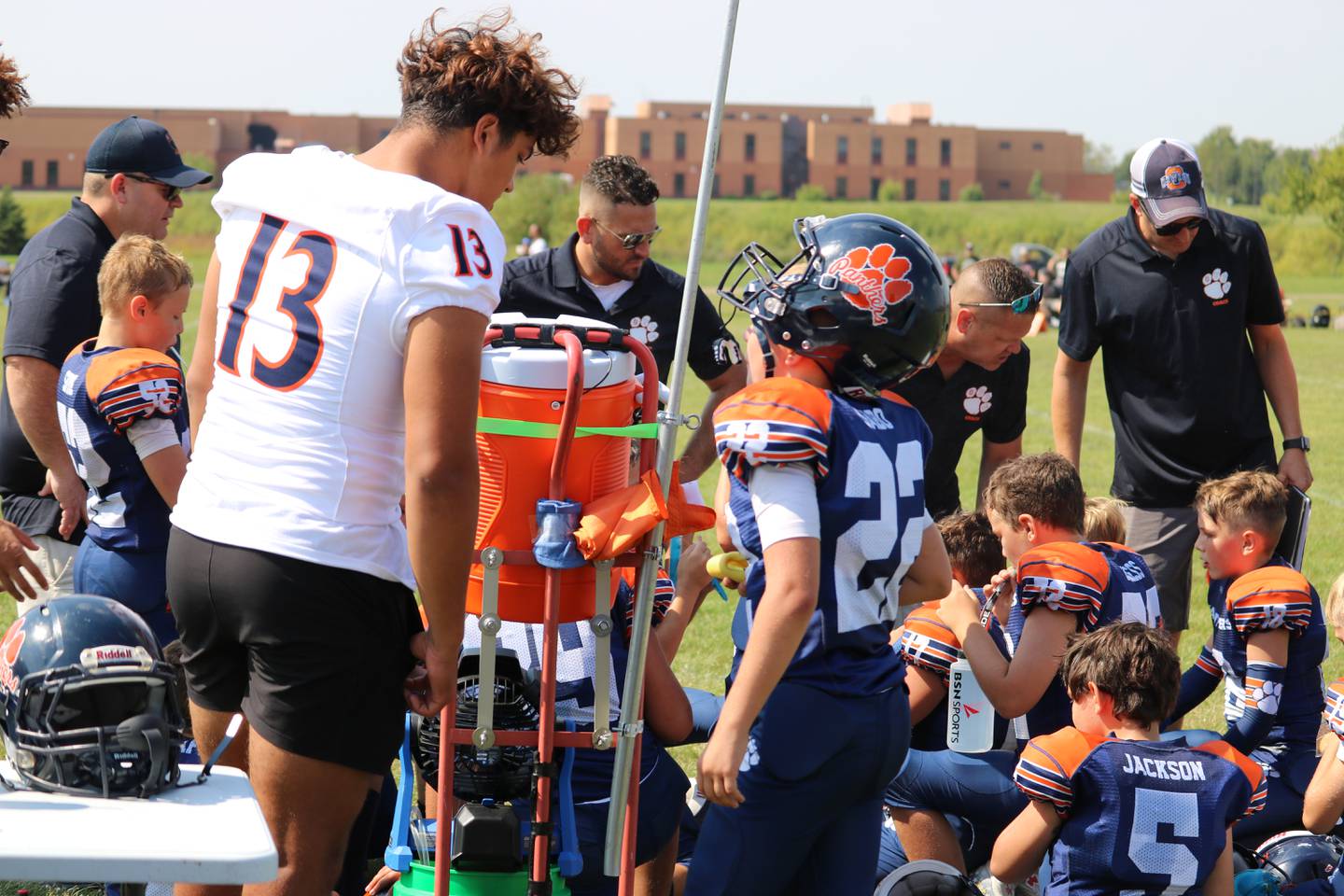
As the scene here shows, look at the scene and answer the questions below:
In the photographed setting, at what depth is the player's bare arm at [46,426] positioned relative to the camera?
4844mm

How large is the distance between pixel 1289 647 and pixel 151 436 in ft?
11.9

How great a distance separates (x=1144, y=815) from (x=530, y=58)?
2.30 meters

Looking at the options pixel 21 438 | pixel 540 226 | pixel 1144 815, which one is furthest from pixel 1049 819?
pixel 540 226

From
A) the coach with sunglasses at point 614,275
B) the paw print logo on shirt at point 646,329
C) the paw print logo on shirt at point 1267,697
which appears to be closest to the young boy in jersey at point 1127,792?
the paw print logo on shirt at point 1267,697

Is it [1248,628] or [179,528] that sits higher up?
[179,528]

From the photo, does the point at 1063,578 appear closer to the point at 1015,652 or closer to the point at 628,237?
the point at 1015,652

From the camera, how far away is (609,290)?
6027mm

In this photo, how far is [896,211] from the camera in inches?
3435

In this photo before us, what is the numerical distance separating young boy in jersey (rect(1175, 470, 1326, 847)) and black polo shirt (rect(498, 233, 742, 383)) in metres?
2.14

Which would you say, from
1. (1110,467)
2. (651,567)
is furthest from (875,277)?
(1110,467)

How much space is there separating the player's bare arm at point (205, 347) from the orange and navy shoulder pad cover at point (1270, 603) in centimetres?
328

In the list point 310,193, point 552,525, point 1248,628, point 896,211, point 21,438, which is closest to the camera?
point 310,193

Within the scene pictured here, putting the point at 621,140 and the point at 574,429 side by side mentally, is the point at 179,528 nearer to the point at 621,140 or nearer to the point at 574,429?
the point at 574,429

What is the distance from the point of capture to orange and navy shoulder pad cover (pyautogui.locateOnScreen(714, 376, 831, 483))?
2.85 m
